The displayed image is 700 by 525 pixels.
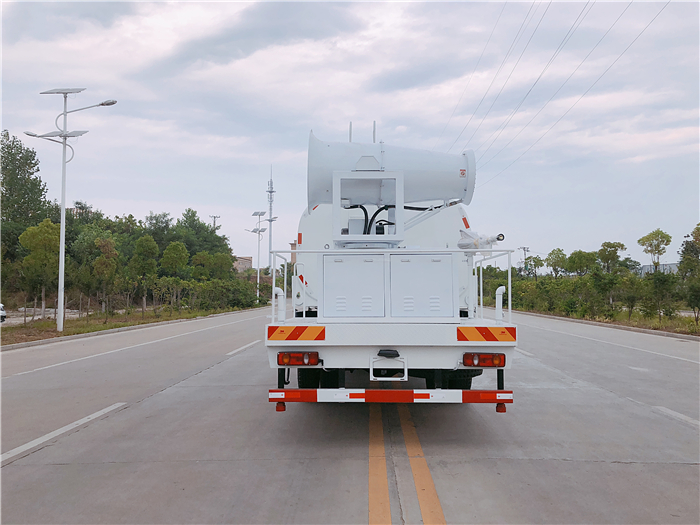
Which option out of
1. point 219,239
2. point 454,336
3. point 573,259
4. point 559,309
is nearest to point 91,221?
point 219,239

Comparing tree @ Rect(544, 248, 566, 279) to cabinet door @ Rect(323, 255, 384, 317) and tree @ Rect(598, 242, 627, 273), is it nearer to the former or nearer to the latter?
tree @ Rect(598, 242, 627, 273)

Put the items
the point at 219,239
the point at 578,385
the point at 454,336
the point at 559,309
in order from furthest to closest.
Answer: the point at 219,239 → the point at 559,309 → the point at 578,385 → the point at 454,336

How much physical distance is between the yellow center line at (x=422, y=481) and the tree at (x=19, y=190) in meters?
42.1

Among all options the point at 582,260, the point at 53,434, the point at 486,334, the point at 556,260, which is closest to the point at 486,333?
the point at 486,334

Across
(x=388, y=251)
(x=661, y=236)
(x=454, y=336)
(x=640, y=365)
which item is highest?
(x=661, y=236)

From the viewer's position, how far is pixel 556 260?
2207 inches

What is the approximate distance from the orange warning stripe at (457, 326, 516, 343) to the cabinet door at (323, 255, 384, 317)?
0.90 meters

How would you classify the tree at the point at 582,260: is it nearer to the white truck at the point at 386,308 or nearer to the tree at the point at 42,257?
the tree at the point at 42,257

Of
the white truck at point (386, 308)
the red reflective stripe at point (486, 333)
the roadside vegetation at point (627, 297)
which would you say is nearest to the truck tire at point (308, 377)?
the white truck at point (386, 308)

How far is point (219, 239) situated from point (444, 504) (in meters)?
59.9

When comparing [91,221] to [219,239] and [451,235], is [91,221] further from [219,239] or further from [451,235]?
[451,235]

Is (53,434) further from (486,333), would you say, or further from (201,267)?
(201,267)

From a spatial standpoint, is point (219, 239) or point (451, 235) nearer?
point (451, 235)

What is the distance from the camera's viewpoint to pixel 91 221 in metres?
49.7
